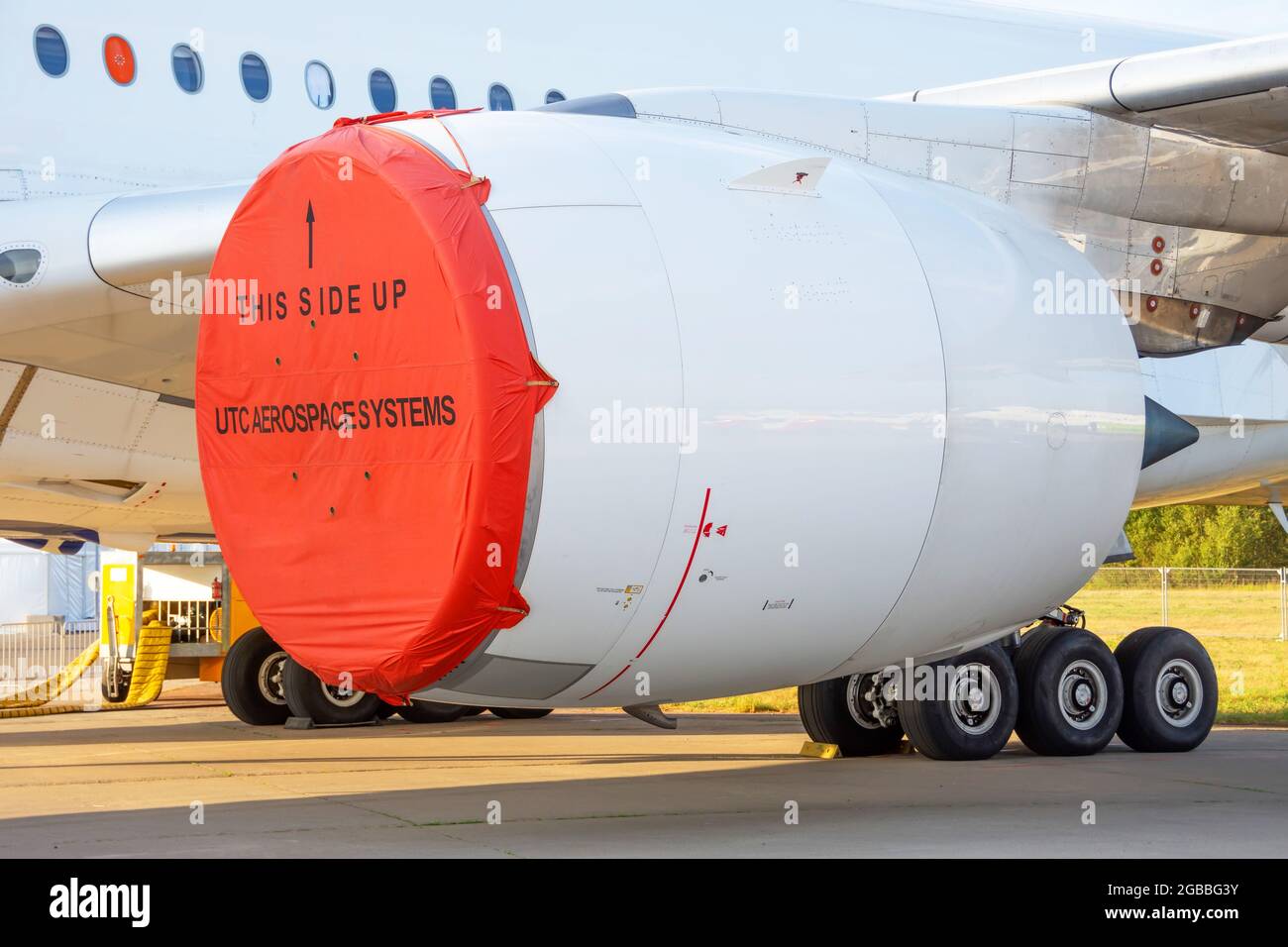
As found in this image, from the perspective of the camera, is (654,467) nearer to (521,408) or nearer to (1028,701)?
(521,408)

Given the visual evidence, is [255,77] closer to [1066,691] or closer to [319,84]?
[319,84]

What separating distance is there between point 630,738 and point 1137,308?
5.58 meters

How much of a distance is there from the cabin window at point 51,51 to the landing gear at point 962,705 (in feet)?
20.4

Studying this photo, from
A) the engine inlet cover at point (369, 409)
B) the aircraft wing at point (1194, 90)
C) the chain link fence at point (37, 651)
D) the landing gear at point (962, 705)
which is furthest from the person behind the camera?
the chain link fence at point (37, 651)

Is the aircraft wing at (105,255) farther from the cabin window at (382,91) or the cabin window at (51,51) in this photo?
the cabin window at (382,91)

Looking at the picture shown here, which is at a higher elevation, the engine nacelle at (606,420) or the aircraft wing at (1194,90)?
the aircraft wing at (1194,90)

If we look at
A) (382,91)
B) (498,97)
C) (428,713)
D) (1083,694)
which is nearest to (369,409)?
(382,91)

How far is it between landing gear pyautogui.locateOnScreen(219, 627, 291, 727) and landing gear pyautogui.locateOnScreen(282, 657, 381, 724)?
0.94ft

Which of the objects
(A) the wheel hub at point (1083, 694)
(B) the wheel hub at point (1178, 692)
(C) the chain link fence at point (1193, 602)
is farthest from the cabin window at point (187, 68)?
(C) the chain link fence at point (1193, 602)

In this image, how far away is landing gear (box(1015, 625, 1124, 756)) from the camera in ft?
33.7

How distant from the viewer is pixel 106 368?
9578 millimetres

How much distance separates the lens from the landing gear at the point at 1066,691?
1028cm

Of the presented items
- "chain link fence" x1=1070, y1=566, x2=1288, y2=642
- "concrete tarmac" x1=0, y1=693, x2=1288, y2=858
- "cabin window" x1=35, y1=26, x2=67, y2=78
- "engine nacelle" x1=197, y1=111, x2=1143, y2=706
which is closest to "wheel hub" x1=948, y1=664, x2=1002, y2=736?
"concrete tarmac" x1=0, y1=693, x2=1288, y2=858
